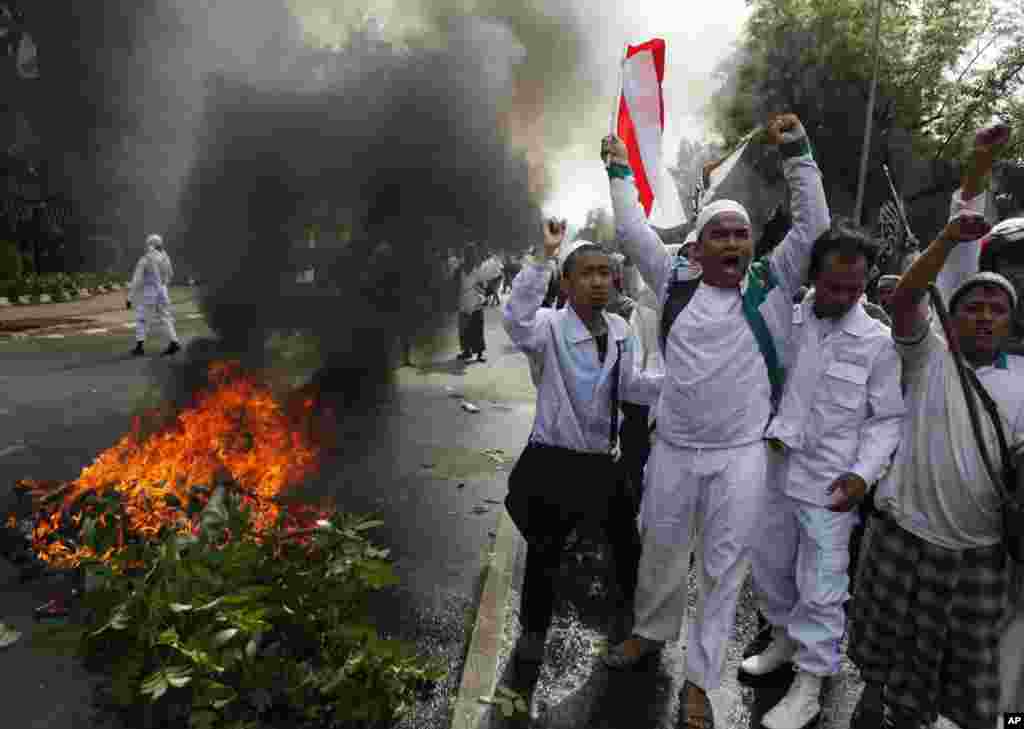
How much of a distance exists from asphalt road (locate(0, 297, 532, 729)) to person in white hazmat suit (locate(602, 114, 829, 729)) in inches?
42.7

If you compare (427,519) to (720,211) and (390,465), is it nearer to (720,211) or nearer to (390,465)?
(390,465)

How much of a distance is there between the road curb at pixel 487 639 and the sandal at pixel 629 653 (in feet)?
1.68

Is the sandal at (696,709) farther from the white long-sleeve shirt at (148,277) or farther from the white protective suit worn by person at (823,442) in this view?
the white long-sleeve shirt at (148,277)

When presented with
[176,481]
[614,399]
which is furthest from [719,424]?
[176,481]

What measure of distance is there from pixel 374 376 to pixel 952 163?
66.0 ft

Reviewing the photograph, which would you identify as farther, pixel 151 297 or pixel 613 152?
pixel 151 297

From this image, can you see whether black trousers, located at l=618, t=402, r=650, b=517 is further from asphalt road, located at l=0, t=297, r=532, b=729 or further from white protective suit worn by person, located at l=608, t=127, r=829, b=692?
white protective suit worn by person, located at l=608, t=127, r=829, b=692

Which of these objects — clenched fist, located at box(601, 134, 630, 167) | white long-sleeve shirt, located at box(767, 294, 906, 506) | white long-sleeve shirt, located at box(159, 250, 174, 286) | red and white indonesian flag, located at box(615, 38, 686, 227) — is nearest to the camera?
white long-sleeve shirt, located at box(767, 294, 906, 506)

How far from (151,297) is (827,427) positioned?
11.6m

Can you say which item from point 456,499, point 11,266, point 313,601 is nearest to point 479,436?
point 456,499

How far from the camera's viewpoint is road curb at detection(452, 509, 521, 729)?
310 cm

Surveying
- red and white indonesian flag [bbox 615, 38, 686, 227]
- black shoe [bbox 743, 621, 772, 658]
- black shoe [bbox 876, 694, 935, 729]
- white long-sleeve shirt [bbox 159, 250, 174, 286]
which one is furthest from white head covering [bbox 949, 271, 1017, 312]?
white long-sleeve shirt [bbox 159, 250, 174, 286]

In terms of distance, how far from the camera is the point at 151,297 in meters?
12.4

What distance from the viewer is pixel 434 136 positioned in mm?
8930
